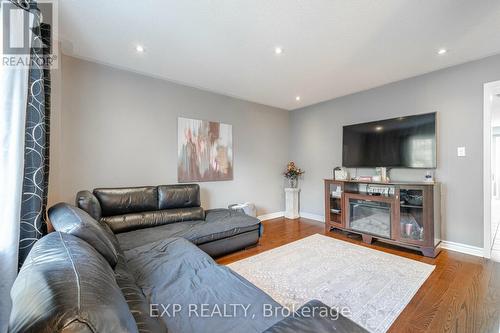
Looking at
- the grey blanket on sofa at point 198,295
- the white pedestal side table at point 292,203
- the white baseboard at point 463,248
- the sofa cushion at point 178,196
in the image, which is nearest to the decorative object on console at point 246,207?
the sofa cushion at point 178,196

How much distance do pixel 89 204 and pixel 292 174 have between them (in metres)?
3.70

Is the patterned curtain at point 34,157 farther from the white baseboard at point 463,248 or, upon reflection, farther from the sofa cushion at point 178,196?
the white baseboard at point 463,248

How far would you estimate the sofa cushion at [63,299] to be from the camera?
1.45 ft

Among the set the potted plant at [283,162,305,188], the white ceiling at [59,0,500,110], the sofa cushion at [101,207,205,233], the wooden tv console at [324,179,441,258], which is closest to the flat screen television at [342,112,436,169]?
the wooden tv console at [324,179,441,258]

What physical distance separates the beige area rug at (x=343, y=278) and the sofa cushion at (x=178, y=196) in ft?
4.00

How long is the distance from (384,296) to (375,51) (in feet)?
8.54

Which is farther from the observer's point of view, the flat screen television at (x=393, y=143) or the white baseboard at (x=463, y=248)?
the flat screen television at (x=393, y=143)

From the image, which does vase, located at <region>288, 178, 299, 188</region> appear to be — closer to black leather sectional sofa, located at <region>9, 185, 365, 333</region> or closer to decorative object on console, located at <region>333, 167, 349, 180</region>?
decorative object on console, located at <region>333, 167, 349, 180</region>

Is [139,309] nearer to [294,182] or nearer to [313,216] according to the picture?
[313,216]

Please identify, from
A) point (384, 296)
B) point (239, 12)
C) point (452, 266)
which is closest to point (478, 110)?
point (452, 266)

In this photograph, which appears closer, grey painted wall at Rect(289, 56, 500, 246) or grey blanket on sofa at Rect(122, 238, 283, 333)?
grey blanket on sofa at Rect(122, 238, 283, 333)

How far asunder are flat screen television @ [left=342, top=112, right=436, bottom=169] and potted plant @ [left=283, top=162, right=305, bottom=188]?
3.55 ft

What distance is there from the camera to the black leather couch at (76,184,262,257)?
2.35 m

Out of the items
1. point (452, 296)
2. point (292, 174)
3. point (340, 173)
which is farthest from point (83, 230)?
point (292, 174)
